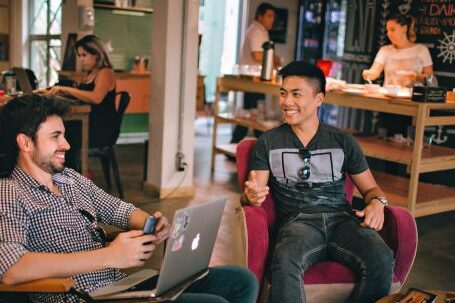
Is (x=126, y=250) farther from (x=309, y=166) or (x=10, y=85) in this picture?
(x=10, y=85)

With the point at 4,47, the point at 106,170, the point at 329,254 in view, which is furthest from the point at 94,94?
the point at 4,47

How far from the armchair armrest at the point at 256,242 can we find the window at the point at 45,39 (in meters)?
6.00

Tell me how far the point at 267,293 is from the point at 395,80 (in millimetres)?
3193

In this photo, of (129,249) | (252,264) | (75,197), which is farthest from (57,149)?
(252,264)

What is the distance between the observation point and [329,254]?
2.74 m

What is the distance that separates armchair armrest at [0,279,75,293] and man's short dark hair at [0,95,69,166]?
492 millimetres

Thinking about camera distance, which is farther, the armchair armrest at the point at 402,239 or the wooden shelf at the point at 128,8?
the wooden shelf at the point at 128,8

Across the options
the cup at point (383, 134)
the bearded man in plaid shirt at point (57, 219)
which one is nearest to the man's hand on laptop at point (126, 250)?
the bearded man in plaid shirt at point (57, 219)

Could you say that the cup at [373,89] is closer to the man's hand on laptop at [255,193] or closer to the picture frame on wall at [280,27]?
the man's hand on laptop at [255,193]

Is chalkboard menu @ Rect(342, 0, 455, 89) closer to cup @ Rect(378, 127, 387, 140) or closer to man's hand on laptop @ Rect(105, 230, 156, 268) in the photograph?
cup @ Rect(378, 127, 387, 140)

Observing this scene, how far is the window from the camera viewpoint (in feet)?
26.9

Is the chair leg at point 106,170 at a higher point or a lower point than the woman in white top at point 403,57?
lower

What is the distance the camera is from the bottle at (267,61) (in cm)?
556

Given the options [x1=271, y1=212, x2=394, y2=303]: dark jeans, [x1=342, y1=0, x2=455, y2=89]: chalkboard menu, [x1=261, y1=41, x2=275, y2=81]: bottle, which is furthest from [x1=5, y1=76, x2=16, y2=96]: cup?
[x1=342, y1=0, x2=455, y2=89]: chalkboard menu
